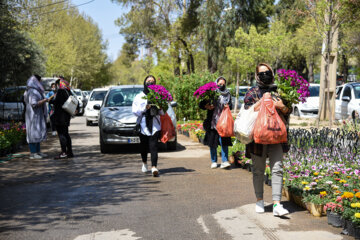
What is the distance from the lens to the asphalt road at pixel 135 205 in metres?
4.96

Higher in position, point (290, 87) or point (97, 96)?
point (97, 96)

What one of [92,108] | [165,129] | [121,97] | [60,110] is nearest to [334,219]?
[165,129]

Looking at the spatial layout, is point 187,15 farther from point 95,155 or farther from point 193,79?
point 95,155

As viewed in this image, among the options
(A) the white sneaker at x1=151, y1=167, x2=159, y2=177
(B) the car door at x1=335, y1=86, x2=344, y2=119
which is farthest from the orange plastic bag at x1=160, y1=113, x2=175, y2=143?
(B) the car door at x1=335, y1=86, x2=344, y2=119

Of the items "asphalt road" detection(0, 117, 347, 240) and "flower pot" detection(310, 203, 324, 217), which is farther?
"flower pot" detection(310, 203, 324, 217)

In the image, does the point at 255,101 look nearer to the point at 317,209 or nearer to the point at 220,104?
the point at 317,209

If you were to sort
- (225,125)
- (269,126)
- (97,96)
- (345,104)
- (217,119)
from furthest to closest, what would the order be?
(97,96) → (345,104) → (217,119) → (225,125) → (269,126)

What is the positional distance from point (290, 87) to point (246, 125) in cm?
74

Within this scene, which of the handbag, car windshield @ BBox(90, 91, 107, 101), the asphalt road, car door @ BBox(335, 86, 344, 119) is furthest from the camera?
car windshield @ BBox(90, 91, 107, 101)

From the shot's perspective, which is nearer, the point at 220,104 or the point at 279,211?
the point at 279,211

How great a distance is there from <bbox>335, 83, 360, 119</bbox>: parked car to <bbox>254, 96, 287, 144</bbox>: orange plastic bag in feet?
39.9

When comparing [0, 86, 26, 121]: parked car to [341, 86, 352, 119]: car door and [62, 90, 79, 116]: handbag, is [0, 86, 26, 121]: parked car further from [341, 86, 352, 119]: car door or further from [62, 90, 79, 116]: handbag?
[341, 86, 352, 119]: car door

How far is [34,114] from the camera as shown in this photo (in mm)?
11031

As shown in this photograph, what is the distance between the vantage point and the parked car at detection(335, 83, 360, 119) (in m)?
17.3
